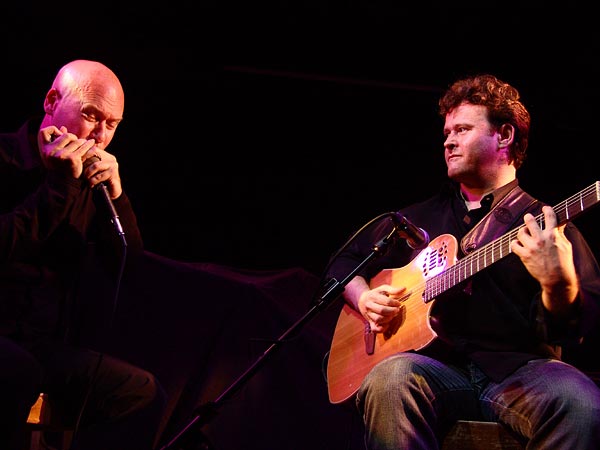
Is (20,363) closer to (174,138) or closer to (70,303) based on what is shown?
(70,303)

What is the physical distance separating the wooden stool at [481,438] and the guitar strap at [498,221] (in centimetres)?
75

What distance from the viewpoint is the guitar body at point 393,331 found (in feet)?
9.39

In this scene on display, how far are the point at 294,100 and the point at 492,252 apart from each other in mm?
2701

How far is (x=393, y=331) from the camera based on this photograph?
3.01m

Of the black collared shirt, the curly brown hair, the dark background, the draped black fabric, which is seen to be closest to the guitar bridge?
the black collared shirt

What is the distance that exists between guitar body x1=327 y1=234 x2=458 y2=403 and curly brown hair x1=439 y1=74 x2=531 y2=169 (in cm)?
75

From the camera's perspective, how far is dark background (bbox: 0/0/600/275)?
4336 millimetres

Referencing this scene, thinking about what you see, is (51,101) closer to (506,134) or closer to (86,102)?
(86,102)

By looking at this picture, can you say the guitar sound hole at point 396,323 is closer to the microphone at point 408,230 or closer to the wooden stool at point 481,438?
the microphone at point 408,230

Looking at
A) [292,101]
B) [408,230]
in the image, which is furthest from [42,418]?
[292,101]

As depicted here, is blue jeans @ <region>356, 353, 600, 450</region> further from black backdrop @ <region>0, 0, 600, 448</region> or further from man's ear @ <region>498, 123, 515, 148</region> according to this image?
black backdrop @ <region>0, 0, 600, 448</region>

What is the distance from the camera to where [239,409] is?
3.92 meters

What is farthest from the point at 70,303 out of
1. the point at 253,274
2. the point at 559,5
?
the point at 559,5

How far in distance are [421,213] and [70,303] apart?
1732 mm
